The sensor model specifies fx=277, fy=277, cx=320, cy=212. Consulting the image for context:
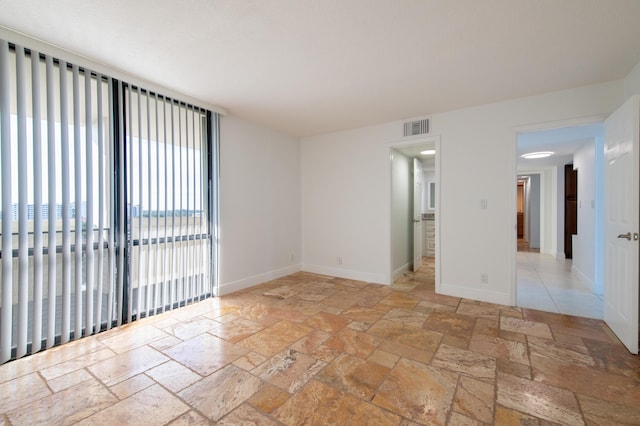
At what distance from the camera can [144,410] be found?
168 centimetres

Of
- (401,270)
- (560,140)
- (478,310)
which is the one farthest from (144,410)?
(560,140)

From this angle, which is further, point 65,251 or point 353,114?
point 353,114

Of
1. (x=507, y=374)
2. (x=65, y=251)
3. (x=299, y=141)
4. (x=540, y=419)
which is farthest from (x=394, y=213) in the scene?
(x=65, y=251)

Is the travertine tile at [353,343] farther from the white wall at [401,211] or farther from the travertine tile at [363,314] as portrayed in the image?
the white wall at [401,211]

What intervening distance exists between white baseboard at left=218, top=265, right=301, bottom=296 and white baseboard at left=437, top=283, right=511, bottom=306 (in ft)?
8.22

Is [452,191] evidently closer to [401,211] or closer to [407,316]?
[401,211]

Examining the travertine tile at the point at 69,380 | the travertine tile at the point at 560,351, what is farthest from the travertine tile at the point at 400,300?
the travertine tile at the point at 69,380

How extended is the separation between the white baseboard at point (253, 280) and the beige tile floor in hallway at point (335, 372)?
67 centimetres

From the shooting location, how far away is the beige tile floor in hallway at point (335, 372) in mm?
1640

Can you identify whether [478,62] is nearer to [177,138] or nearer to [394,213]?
[394,213]

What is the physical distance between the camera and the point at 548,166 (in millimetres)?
7102

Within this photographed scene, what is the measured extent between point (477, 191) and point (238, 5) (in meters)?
3.38

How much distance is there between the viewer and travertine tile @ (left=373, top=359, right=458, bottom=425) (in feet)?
5.36

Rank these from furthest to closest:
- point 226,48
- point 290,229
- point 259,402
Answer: point 290,229 → point 226,48 → point 259,402
